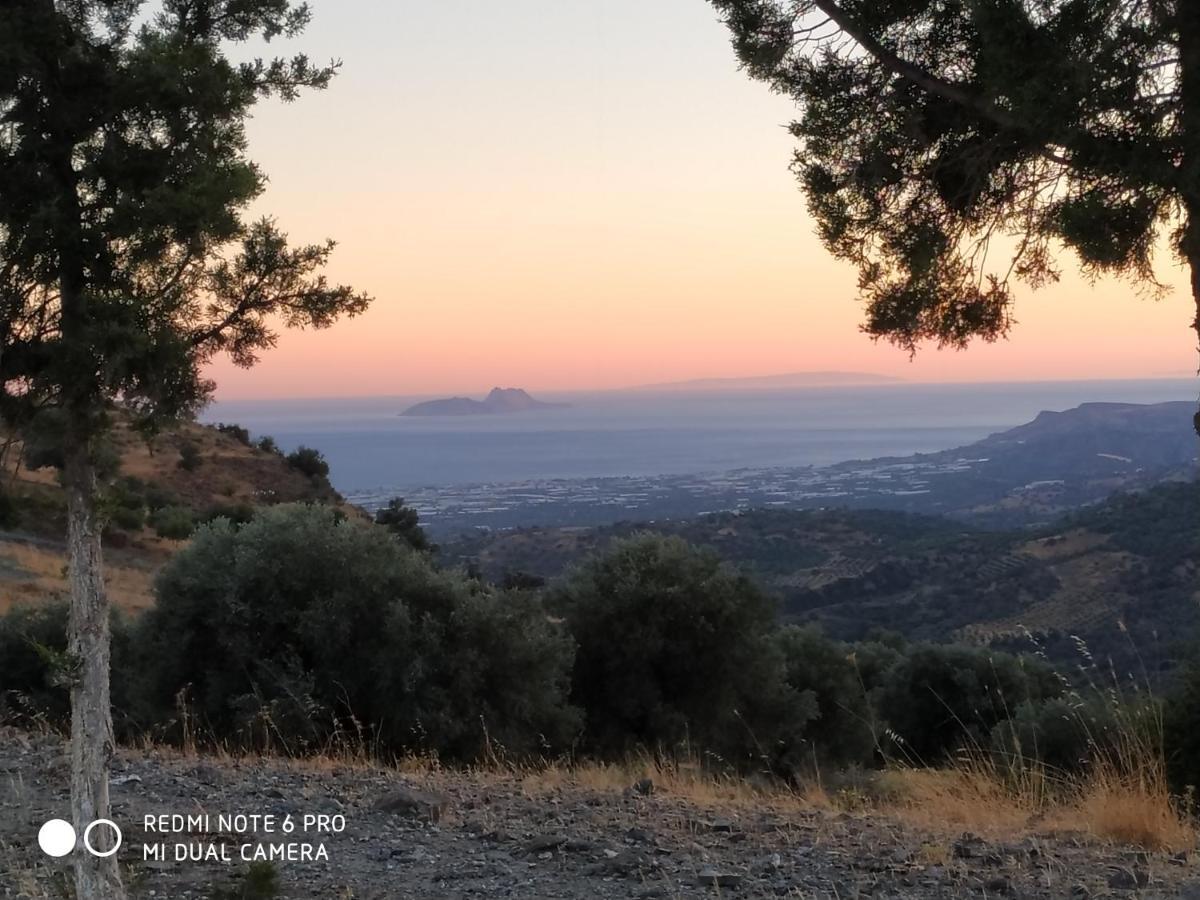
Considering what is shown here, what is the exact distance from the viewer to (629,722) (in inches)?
517

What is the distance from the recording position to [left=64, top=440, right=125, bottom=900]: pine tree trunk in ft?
11.3

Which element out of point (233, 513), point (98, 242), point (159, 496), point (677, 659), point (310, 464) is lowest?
point (677, 659)

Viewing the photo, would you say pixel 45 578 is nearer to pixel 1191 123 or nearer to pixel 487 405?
pixel 1191 123

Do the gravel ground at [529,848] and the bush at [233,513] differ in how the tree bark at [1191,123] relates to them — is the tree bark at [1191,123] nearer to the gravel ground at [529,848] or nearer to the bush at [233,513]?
the gravel ground at [529,848]

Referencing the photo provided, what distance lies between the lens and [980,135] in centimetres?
406

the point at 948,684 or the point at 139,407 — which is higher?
the point at 139,407

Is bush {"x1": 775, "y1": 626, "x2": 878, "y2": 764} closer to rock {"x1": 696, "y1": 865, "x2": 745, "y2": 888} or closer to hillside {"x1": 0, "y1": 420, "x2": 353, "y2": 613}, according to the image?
hillside {"x1": 0, "y1": 420, "x2": 353, "y2": 613}

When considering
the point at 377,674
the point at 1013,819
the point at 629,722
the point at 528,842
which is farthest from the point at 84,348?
the point at 629,722

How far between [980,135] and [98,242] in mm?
3363

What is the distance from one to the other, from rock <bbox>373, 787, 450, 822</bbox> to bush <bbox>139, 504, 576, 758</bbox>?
3.57 m

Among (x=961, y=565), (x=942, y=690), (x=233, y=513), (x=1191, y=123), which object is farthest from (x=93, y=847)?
(x=961, y=565)

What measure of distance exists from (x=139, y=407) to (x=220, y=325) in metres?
0.42

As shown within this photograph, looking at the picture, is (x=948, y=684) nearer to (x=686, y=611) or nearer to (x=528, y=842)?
(x=686, y=611)

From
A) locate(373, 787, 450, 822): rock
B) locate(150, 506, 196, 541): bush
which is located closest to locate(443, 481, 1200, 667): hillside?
locate(150, 506, 196, 541): bush
